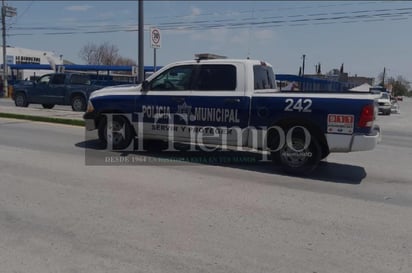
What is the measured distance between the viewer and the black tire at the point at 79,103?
63.7 ft

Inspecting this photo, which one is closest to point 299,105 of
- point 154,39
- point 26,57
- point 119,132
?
point 119,132

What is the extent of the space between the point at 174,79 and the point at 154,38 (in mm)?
5314

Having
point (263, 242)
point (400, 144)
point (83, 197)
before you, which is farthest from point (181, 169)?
point (400, 144)

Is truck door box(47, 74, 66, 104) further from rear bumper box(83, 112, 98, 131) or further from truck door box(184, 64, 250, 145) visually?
truck door box(184, 64, 250, 145)

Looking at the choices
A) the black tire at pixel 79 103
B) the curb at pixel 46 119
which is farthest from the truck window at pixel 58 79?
the curb at pixel 46 119

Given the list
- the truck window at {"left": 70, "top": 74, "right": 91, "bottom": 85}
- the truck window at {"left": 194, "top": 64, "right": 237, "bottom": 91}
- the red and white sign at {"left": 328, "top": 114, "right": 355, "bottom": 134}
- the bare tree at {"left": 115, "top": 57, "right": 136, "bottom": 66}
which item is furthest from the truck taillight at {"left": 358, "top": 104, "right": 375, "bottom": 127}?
the bare tree at {"left": 115, "top": 57, "right": 136, "bottom": 66}

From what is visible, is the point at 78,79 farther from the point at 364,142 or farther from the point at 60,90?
the point at 364,142

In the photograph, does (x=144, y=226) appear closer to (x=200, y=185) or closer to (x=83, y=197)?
(x=83, y=197)

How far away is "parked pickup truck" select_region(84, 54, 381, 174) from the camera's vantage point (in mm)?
7141

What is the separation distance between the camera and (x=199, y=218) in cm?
510

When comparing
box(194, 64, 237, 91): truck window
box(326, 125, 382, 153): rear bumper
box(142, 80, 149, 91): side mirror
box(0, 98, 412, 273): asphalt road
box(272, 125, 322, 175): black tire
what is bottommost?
box(0, 98, 412, 273): asphalt road

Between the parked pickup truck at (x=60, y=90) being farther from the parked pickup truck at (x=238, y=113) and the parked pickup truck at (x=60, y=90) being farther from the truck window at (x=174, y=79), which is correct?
the truck window at (x=174, y=79)

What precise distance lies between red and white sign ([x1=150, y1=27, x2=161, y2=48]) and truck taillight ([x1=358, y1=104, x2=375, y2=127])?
25.6ft

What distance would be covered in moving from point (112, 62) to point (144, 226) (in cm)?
8997
